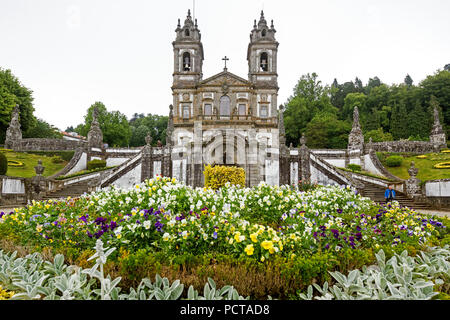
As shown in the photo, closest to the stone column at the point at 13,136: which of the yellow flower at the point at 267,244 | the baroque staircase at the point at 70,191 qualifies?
the baroque staircase at the point at 70,191

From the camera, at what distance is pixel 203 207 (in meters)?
5.70

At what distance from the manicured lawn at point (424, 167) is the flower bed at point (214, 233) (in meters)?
21.2

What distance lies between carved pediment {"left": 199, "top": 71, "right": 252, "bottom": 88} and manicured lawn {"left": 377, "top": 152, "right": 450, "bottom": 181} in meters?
17.8

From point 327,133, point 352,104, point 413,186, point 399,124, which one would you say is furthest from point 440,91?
point 413,186

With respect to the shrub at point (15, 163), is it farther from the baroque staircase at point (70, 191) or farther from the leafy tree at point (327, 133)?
the leafy tree at point (327, 133)

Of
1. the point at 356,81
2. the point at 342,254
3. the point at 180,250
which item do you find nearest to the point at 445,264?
the point at 342,254

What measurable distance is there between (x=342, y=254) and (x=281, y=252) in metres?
0.89

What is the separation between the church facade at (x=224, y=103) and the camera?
2818 centimetres

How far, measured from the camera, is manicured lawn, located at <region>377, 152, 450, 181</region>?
2362cm

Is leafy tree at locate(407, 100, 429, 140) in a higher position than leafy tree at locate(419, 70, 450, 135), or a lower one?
lower

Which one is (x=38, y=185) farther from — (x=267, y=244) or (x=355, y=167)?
(x=355, y=167)

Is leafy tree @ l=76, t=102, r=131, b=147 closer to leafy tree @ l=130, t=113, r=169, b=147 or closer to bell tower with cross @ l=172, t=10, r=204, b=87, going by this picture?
leafy tree @ l=130, t=113, r=169, b=147

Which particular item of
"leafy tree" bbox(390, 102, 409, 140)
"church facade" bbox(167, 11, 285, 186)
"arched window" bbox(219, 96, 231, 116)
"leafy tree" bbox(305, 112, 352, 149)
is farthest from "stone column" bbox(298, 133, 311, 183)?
"leafy tree" bbox(390, 102, 409, 140)
